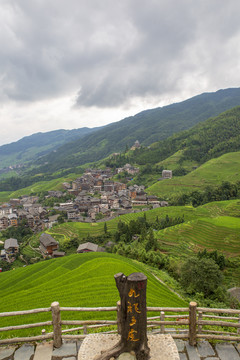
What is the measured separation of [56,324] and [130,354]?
6.79 feet

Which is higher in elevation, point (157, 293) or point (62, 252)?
point (157, 293)

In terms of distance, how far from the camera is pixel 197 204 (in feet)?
179

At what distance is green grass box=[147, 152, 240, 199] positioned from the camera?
211 ft

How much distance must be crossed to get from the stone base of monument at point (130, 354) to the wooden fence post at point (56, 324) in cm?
90

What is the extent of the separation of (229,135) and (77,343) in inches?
4175

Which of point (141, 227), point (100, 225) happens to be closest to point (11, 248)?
point (100, 225)

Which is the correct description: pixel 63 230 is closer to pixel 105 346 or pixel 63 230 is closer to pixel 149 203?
pixel 149 203

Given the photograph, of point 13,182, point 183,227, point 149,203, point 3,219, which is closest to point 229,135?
point 149,203

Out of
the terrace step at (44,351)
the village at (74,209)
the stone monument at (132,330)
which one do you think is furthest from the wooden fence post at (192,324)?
the village at (74,209)

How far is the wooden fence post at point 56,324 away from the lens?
5512 mm

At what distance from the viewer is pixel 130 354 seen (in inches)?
186

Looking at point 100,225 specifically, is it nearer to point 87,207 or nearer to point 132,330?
point 87,207

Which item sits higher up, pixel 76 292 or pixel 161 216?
pixel 76 292

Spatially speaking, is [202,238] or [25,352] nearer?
[25,352]
